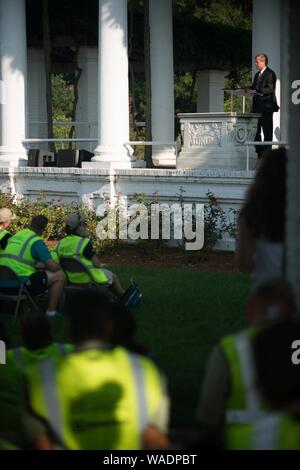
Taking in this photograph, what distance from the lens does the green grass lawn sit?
9625 mm

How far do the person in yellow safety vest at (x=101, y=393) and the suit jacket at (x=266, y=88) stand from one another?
1409cm

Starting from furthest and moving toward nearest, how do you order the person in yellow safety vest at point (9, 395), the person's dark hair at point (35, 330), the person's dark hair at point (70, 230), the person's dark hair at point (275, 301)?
the person's dark hair at point (70, 230) → the person in yellow safety vest at point (9, 395) → the person's dark hair at point (35, 330) → the person's dark hair at point (275, 301)

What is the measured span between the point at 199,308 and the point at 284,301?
8.22 metres

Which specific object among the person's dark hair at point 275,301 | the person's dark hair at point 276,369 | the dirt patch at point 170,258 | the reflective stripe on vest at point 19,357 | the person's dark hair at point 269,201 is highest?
the person's dark hair at point 269,201

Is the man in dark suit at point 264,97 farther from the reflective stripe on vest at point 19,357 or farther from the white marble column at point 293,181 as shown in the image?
the white marble column at point 293,181

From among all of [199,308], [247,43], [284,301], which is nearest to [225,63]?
[247,43]

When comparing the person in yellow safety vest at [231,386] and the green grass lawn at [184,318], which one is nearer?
the person in yellow safety vest at [231,386]

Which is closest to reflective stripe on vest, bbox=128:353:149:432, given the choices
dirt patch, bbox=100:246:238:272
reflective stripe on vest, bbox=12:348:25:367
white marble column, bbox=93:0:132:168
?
reflective stripe on vest, bbox=12:348:25:367

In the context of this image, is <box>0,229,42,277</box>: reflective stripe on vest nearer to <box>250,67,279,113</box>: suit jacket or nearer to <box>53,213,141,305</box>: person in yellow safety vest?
<box>53,213,141,305</box>: person in yellow safety vest

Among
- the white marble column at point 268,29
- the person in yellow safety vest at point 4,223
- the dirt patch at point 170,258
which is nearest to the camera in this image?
the person in yellow safety vest at point 4,223

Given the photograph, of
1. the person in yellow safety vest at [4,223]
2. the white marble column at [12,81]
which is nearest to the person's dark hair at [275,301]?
the person in yellow safety vest at [4,223]

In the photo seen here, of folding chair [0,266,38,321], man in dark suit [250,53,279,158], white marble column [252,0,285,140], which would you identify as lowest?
folding chair [0,266,38,321]

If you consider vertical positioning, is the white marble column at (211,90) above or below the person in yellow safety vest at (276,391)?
above

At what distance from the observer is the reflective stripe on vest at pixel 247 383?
16.9ft
